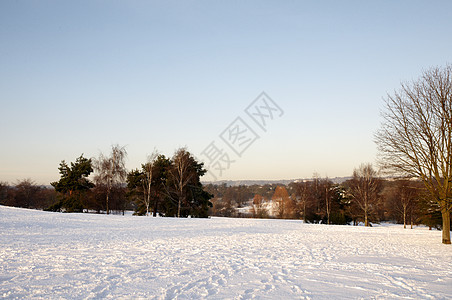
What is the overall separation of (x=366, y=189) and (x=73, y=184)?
37.7 m

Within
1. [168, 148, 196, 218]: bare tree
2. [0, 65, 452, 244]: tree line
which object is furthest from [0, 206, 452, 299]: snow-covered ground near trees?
[168, 148, 196, 218]: bare tree

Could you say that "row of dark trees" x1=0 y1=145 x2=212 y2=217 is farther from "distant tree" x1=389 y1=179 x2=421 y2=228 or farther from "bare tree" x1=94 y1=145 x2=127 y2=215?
"distant tree" x1=389 y1=179 x2=421 y2=228

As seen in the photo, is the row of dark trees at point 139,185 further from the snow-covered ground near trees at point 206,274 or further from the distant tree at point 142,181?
the snow-covered ground near trees at point 206,274

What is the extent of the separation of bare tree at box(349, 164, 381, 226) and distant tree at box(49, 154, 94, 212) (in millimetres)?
34941

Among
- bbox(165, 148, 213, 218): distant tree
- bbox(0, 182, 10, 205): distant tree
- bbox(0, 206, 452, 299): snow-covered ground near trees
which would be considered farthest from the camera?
bbox(0, 182, 10, 205): distant tree

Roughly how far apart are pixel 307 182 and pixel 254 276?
45109 mm

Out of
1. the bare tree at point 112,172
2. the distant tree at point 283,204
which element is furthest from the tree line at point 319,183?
the distant tree at point 283,204

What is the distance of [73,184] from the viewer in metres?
33.7

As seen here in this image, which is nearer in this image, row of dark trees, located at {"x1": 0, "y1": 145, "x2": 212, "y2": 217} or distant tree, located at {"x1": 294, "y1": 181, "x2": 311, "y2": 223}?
row of dark trees, located at {"x1": 0, "y1": 145, "x2": 212, "y2": 217}

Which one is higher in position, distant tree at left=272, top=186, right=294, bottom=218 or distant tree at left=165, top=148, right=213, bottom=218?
distant tree at left=165, top=148, right=213, bottom=218

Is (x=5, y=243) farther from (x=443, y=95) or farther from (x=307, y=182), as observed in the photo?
(x=307, y=182)

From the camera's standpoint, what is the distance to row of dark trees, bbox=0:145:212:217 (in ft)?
109

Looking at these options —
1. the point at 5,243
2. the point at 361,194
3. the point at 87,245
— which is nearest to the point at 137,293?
the point at 87,245

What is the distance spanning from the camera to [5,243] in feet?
28.9
